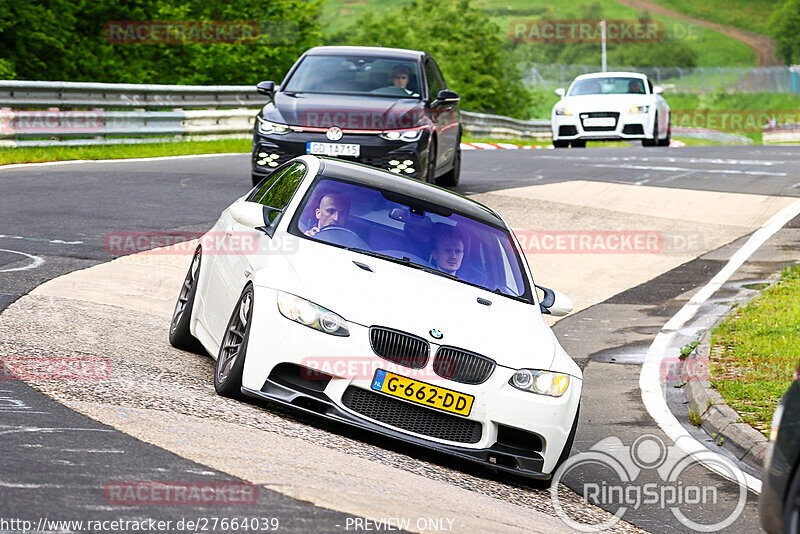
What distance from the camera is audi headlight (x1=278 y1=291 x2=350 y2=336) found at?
6570 mm

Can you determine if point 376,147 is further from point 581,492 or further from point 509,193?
point 581,492

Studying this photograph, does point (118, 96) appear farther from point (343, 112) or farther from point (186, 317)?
point (186, 317)

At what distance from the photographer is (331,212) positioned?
7.79 m

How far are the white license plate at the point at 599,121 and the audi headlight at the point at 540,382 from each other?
72.2ft

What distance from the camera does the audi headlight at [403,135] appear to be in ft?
49.3

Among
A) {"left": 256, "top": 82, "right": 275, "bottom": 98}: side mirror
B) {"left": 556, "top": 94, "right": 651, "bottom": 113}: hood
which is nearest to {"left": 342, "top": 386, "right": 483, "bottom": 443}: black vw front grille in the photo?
{"left": 256, "top": 82, "right": 275, "bottom": 98}: side mirror

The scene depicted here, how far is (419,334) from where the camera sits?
6590mm

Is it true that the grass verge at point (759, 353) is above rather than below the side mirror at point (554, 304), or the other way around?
below
